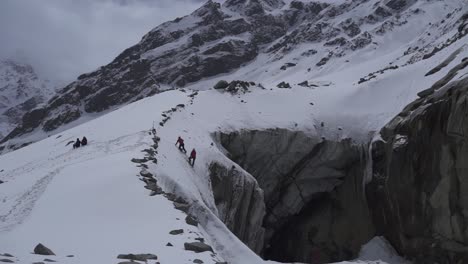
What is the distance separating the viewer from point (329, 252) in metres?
42.1

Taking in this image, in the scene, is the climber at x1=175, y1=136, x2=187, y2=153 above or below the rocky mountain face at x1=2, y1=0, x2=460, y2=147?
below

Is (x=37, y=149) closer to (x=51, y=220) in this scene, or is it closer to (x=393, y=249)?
(x=51, y=220)

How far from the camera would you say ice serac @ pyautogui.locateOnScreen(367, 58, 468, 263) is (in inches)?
1178

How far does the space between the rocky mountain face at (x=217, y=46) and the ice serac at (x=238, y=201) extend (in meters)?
95.2

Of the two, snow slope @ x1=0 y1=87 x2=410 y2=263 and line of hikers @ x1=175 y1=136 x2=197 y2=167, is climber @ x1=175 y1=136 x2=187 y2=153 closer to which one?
line of hikers @ x1=175 y1=136 x2=197 y2=167

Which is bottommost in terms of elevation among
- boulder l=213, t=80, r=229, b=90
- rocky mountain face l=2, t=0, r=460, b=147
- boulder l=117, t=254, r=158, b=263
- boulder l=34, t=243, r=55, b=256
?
boulder l=117, t=254, r=158, b=263

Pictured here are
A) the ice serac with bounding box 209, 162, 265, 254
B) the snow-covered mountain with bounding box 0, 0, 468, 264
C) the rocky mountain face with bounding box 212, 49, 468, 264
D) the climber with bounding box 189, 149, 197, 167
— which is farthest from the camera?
the ice serac with bounding box 209, 162, 265, 254

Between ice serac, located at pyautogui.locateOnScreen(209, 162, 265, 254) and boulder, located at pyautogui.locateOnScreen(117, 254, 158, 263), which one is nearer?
boulder, located at pyautogui.locateOnScreen(117, 254, 158, 263)

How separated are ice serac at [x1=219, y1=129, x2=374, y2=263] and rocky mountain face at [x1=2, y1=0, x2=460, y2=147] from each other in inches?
3302

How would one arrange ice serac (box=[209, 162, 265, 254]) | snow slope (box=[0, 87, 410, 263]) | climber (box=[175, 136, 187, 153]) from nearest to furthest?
snow slope (box=[0, 87, 410, 263]), climber (box=[175, 136, 187, 153]), ice serac (box=[209, 162, 265, 254])

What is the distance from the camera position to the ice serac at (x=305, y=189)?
41938mm

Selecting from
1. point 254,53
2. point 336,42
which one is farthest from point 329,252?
point 254,53

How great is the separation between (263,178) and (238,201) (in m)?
11.9

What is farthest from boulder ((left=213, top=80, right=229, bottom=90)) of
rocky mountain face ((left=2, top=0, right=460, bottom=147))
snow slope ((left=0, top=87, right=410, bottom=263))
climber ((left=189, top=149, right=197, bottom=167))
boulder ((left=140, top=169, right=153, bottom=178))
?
rocky mountain face ((left=2, top=0, right=460, bottom=147))
